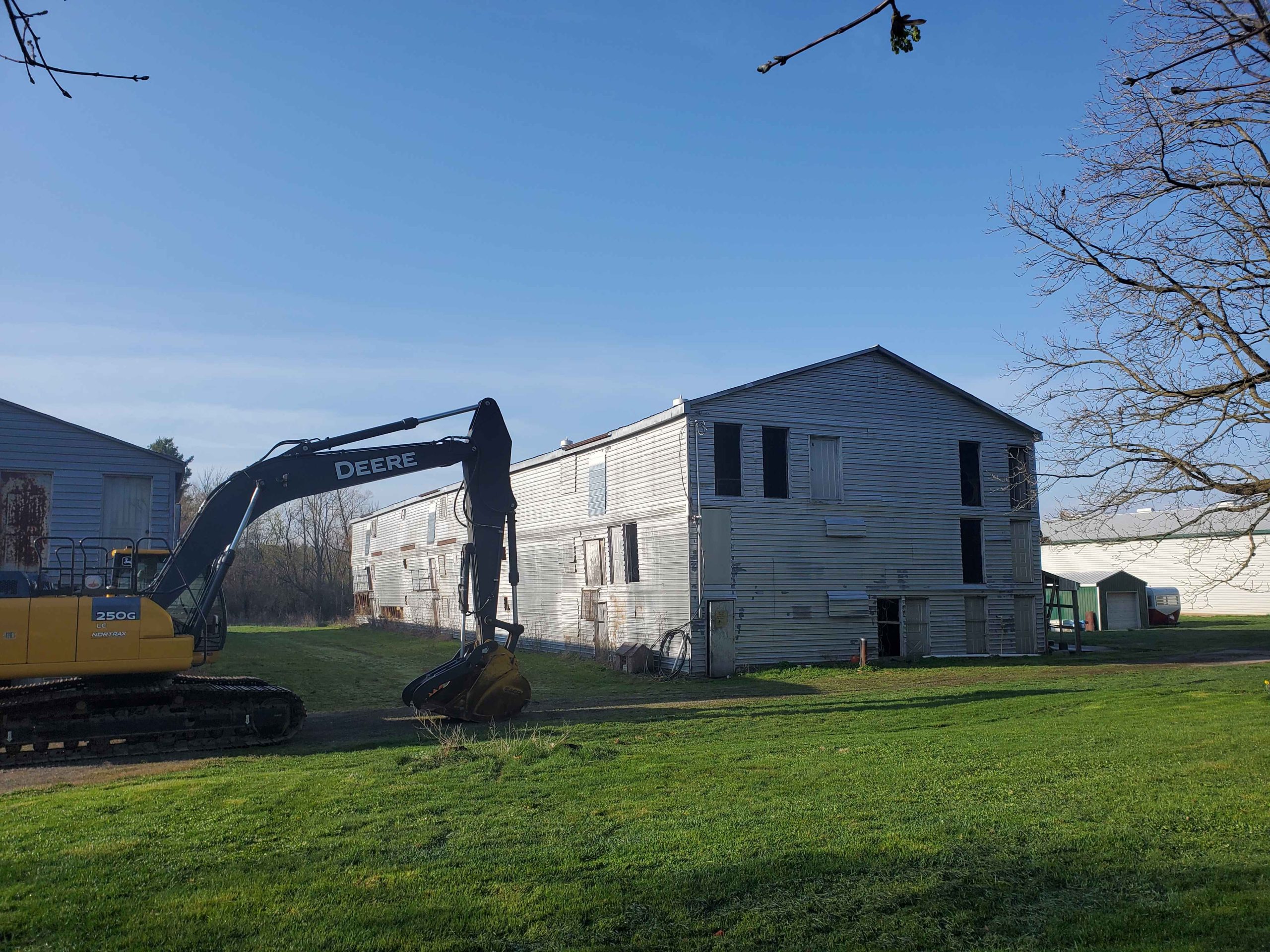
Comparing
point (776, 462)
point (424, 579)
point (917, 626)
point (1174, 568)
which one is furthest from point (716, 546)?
point (1174, 568)

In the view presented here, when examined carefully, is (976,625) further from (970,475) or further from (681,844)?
(681,844)

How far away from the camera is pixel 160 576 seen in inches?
546

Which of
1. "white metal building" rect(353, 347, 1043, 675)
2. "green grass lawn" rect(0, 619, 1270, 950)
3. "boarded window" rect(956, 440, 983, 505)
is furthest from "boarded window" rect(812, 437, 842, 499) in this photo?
"green grass lawn" rect(0, 619, 1270, 950)

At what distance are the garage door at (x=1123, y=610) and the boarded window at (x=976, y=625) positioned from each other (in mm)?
22663

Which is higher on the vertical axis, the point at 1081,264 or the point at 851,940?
the point at 1081,264

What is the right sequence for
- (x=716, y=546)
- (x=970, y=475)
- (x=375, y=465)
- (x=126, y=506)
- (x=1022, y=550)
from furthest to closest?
(x=1022, y=550) < (x=970, y=475) < (x=716, y=546) < (x=126, y=506) < (x=375, y=465)

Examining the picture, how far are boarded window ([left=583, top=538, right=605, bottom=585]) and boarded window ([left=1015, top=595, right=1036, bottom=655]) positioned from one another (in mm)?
13229

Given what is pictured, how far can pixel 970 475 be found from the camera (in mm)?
29875

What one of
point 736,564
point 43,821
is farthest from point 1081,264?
point 736,564

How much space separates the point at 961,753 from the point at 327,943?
8.22m

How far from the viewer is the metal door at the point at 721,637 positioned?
79.5 feet

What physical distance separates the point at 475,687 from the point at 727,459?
1220 cm

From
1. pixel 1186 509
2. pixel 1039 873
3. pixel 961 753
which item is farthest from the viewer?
pixel 1186 509

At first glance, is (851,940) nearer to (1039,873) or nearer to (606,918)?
(606,918)
